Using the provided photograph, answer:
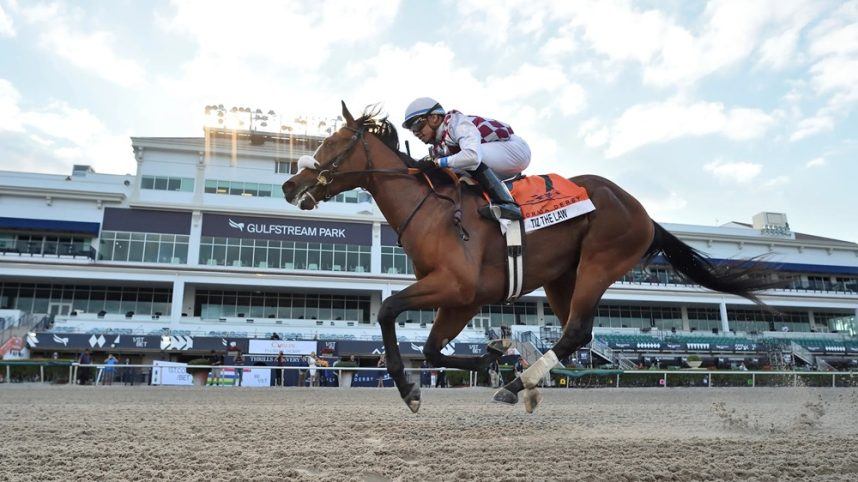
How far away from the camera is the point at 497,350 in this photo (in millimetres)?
5348

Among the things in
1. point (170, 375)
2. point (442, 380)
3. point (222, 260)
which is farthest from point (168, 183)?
point (442, 380)

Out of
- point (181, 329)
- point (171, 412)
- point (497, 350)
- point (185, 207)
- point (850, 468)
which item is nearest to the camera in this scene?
point (850, 468)

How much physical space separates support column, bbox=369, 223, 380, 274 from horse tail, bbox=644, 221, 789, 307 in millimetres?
38259

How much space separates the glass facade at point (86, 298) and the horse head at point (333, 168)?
40.7m

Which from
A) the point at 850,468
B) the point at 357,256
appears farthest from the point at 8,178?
the point at 850,468

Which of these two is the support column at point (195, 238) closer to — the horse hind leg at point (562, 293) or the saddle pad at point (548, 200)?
the horse hind leg at point (562, 293)

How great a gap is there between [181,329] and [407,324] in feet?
48.8

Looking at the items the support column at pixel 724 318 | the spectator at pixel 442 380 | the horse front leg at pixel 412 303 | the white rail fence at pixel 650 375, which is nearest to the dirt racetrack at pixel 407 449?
the horse front leg at pixel 412 303

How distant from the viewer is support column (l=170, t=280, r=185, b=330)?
37.6 meters

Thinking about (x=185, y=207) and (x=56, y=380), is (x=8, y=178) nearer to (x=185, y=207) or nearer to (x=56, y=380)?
(x=185, y=207)

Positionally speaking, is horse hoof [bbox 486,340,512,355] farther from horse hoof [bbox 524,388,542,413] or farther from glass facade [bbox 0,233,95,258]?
glass facade [bbox 0,233,95,258]

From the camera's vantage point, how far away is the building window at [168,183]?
43219 millimetres

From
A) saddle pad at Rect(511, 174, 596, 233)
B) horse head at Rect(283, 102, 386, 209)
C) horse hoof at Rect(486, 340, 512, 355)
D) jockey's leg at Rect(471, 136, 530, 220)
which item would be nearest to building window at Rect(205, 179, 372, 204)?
horse head at Rect(283, 102, 386, 209)

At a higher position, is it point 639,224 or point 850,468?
point 639,224
